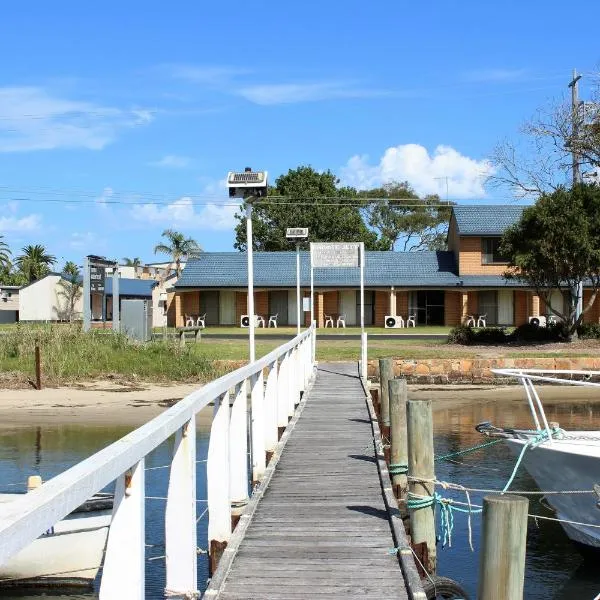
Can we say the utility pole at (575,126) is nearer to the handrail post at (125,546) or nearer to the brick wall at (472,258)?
the brick wall at (472,258)

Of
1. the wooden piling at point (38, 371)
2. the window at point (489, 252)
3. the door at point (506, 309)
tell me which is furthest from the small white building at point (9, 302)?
the wooden piling at point (38, 371)

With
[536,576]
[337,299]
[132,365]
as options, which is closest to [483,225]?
[337,299]

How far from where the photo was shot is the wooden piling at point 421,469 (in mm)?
7879

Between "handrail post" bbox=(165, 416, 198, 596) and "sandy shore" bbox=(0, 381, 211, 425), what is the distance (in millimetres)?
16694

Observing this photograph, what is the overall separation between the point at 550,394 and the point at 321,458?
19.0 m

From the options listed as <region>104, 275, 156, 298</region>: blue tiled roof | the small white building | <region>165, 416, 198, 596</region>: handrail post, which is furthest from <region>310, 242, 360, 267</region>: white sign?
the small white building

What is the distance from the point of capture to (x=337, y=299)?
49719 mm

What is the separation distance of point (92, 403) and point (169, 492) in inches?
769

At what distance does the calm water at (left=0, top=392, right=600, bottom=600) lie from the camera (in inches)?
395

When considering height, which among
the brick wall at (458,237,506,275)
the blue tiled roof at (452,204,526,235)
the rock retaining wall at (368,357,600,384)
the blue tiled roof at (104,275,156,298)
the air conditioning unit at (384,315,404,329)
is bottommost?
the rock retaining wall at (368,357,600,384)

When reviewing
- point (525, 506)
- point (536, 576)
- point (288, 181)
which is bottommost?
point (536, 576)

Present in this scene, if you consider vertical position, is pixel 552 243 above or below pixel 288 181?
→ below

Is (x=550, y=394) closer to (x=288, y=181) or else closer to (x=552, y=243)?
(x=552, y=243)

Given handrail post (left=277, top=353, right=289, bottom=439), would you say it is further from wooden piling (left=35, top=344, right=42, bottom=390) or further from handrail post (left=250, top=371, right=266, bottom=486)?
wooden piling (left=35, top=344, right=42, bottom=390)
